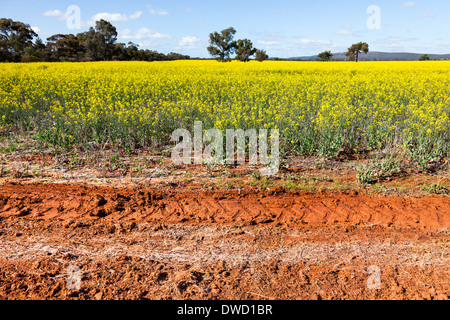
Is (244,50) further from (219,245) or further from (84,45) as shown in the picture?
(219,245)

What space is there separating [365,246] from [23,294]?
3942 millimetres

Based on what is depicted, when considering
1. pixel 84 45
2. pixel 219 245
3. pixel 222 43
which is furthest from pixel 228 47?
pixel 219 245

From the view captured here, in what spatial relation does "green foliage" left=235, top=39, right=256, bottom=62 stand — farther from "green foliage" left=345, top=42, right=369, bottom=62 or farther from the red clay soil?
the red clay soil

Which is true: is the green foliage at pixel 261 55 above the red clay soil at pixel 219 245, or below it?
above

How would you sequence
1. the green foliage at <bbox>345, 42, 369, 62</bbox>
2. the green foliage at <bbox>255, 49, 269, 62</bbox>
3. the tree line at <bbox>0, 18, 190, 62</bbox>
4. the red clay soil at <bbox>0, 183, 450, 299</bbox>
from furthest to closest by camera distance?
the green foliage at <bbox>345, 42, 369, 62</bbox> → the tree line at <bbox>0, 18, 190, 62</bbox> → the green foliage at <bbox>255, 49, 269, 62</bbox> → the red clay soil at <bbox>0, 183, 450, 299</bbox>

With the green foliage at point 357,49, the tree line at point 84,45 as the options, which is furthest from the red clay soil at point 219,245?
the green foliage at point 357,49

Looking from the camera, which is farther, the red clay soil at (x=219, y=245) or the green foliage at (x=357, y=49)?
the green foliage at (x=357, y=49)

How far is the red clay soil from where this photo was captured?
10.4 ft

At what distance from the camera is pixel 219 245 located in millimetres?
3916

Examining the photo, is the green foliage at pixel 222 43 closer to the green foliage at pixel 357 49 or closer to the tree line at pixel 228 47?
the tree line at pixel 228 47

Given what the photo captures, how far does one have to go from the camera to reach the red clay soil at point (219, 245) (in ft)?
10.4

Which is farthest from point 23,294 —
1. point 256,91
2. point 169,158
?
point 256,91

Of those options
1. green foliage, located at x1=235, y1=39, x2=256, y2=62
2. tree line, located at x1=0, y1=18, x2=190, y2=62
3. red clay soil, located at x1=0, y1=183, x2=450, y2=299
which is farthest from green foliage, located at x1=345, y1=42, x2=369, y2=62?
red clay soil, located at x1=0, y1=183, x2=450, y2=299

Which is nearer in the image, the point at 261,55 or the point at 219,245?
the point at 219,245
